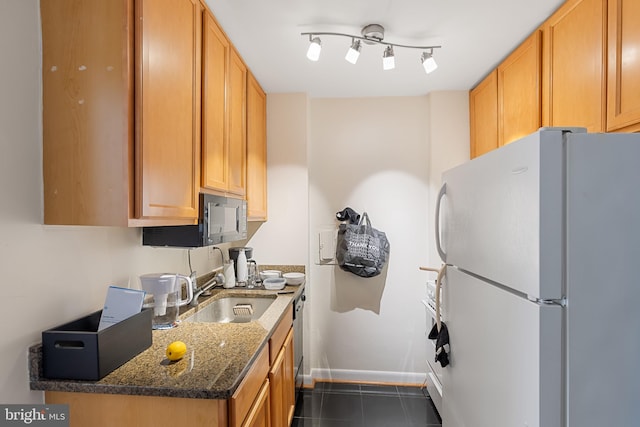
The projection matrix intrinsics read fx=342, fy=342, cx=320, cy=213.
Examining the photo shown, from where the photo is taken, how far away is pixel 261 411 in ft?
4.85

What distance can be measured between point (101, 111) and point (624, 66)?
1.87m

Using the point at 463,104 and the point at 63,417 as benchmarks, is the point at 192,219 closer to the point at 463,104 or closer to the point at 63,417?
the point at 63,417

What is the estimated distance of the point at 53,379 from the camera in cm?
109

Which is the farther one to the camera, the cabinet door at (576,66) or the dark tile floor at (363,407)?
the dark tile floor at (363,407)

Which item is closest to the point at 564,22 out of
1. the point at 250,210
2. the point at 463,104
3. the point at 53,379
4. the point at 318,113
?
the point at 463,104

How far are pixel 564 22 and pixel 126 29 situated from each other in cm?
190

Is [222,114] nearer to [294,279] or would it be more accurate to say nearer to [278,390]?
[294,279]

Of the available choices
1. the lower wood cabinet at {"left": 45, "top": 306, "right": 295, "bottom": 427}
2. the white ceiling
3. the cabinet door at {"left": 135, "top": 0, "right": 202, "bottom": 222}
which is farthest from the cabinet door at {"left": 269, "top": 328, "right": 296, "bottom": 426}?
the white ceiling

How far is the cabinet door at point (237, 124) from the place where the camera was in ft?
6.61

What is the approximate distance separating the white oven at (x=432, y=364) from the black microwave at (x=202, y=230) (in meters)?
1.60

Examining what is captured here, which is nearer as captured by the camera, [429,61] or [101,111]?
[101,111]

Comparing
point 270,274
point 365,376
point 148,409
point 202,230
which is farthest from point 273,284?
point 148,409

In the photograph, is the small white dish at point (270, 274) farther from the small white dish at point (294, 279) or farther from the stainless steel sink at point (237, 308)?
the stainless steel sink at point (237, 308)

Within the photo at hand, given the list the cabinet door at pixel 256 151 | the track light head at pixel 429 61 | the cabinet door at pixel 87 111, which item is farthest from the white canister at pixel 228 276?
the track light head at pixel 429 61
